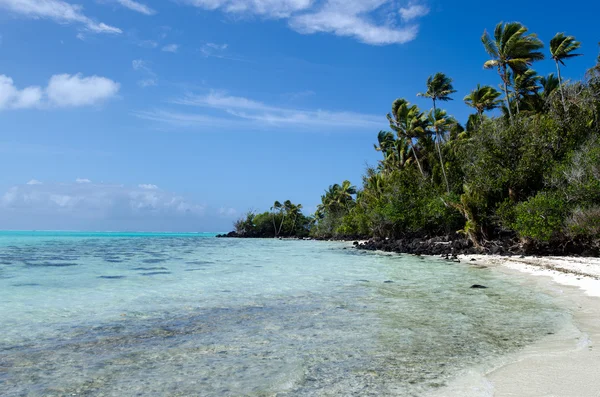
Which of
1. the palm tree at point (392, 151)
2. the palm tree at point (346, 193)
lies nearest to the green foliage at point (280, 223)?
the palm tree at point (346, 193)

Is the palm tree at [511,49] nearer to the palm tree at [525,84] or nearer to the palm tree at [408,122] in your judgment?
the palm tree at [525,84]

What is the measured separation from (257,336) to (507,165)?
82.7 ft

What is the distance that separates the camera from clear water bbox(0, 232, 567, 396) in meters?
4.69

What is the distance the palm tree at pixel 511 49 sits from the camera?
33.4m

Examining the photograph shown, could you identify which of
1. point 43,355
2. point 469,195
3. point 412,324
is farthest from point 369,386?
point 469,195

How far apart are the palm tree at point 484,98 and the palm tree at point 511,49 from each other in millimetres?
9110

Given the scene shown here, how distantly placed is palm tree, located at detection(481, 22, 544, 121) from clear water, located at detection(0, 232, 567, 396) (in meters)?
27.2

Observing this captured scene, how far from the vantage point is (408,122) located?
1842 inches

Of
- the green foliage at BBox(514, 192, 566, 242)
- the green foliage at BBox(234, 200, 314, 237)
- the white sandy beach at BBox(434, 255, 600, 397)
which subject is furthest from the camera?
the green foliage at BBox(234, 200, 314, 237)

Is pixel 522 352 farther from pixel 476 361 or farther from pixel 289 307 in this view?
pixel 289 307

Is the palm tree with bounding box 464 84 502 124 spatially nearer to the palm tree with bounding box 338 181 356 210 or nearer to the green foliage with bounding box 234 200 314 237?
the palm tree with bounding box 338 181 356 210

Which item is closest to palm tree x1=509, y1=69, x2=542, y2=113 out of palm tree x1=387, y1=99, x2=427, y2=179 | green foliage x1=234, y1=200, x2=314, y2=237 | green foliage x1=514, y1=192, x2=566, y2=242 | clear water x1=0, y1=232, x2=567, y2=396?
palm tree x1=387, y1=99, x2=427, y2=179

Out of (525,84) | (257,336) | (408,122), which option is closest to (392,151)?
(408,122)

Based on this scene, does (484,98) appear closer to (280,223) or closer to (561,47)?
(561,47)
